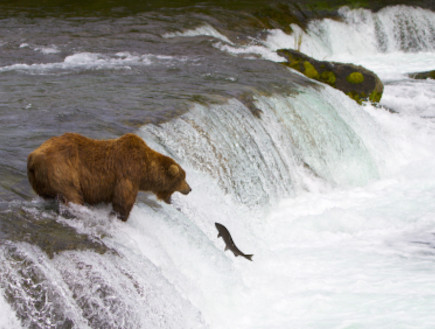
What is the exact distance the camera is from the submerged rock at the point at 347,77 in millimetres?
11812

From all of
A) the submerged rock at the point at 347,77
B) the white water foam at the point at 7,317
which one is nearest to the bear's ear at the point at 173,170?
the white water foam at the point at 7,317

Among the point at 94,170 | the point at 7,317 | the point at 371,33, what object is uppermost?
the point at 94,170

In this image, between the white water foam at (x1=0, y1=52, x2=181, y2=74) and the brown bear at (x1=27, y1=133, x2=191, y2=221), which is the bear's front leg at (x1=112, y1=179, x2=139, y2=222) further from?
the white water foam at (x1=0, y1=52, x2=181, y2=74)

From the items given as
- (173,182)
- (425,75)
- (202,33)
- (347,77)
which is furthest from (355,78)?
(173,182)

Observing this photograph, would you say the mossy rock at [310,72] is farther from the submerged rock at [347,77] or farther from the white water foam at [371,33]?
the white water foam at [371,33]

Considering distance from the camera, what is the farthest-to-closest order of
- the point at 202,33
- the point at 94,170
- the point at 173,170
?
the point at 202,33 → the point at 173,170 → the point at 94,170

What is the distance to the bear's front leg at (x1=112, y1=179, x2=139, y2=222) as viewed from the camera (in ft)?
13.9

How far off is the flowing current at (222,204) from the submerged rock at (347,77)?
0.44 m

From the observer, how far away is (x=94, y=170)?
13.8 feet

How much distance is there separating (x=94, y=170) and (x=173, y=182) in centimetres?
74

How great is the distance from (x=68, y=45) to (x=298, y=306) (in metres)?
8.49

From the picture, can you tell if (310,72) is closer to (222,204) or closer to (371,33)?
(222,204)

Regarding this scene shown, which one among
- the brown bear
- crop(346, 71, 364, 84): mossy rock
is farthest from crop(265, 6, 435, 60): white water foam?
the brown bear

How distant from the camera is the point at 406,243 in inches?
258
